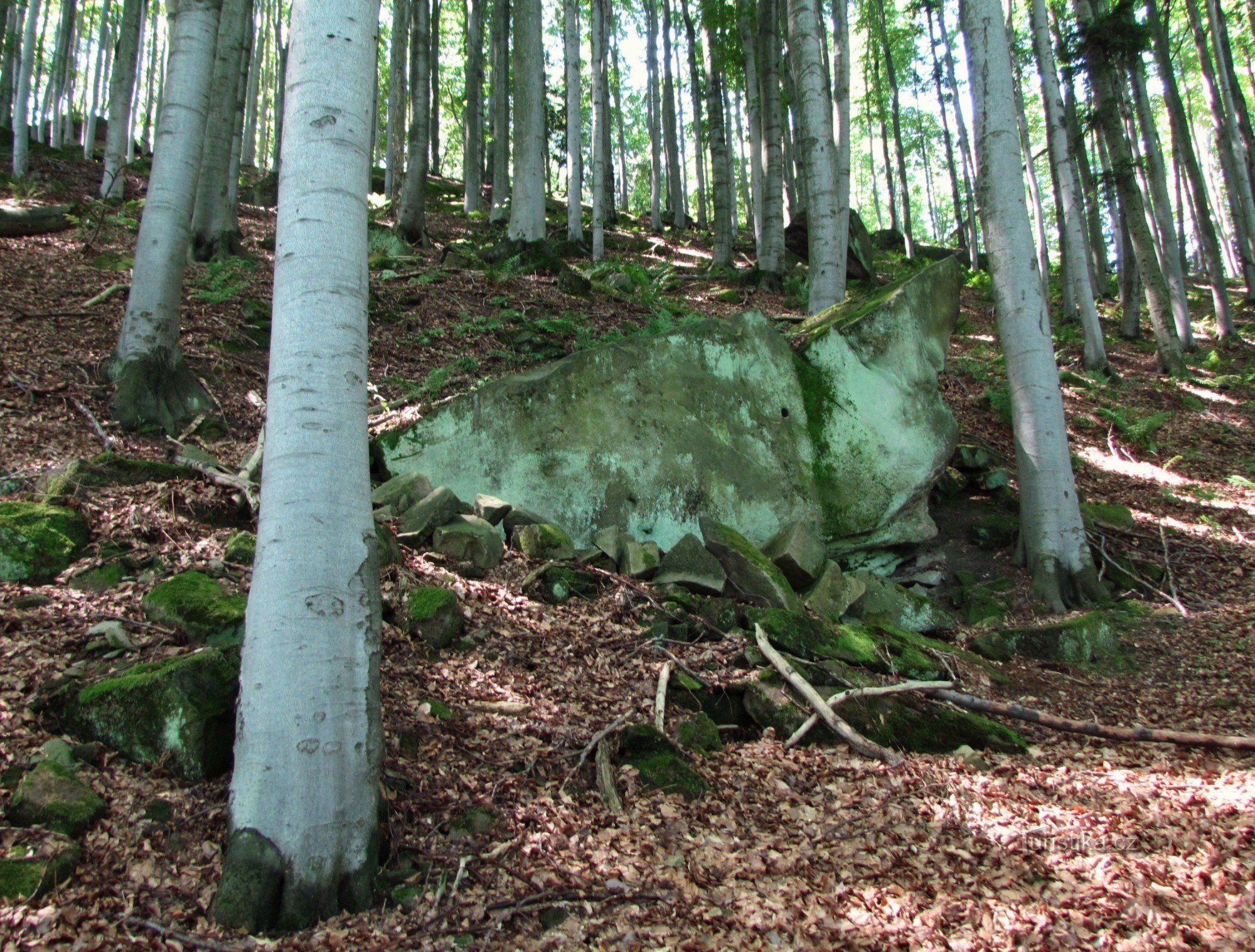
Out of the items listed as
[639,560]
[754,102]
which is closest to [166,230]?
[639,560]

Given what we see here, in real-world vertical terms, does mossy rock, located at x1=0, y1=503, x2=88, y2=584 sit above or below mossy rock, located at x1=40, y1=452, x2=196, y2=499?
below

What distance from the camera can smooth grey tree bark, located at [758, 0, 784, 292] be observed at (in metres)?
15.6

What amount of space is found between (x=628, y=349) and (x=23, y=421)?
5.16m

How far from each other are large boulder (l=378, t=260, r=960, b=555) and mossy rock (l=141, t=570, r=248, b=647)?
2526mm

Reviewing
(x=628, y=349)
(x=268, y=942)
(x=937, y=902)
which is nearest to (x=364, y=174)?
(x=268, y=942)

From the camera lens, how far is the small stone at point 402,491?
5902mm

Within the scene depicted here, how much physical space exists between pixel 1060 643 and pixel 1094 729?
2160mm

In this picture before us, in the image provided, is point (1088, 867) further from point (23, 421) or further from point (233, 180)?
point (233, 180)

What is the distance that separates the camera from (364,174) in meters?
2.94

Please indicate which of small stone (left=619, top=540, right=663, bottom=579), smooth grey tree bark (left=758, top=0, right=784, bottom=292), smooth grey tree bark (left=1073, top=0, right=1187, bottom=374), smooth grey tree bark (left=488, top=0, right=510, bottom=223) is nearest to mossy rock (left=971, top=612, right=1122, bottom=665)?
small stone (left=619, top=540, right=663, bottom=579)

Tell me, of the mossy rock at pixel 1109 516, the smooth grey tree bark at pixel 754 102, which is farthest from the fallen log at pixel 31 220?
the mossy rock at pixel 1109 516

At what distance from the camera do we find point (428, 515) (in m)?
5.66

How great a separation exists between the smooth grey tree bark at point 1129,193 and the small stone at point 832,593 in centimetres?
1272

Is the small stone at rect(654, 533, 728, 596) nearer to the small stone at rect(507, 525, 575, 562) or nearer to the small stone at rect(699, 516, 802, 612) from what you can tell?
the small stone at rect(699, 516, 802, 612)
